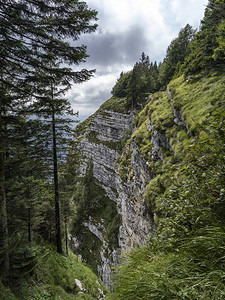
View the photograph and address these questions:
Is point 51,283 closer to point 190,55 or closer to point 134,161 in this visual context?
point 134,161

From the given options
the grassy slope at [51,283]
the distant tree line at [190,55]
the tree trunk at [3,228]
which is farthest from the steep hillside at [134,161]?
the tree trunk at [3,228]

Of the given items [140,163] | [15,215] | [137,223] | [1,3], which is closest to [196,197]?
[1,3]

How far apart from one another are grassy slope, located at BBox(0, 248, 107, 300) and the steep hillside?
3.21 m

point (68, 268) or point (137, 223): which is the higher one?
point (68, 268)

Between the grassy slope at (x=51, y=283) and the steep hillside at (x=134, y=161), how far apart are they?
321 cm

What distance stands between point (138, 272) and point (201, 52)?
66.0 ft

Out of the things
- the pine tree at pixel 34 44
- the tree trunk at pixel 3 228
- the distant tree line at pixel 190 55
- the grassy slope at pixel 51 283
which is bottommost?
the grassy slope at pixel 51 283

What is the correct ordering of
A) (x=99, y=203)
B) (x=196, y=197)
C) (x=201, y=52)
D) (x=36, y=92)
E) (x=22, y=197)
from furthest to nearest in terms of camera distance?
(x=99, y=203)
(x=201, y=52)
(x=22, y=197)
(x=36, y=92)
(x=196, y=197)

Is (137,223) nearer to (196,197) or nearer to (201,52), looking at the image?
(196,197)

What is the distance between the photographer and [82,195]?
47.4m

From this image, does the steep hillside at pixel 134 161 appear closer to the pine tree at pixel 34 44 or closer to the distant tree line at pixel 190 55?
the distant tree line at pixel 190 55

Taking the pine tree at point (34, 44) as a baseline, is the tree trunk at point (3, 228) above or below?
below

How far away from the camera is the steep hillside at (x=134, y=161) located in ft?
34.7

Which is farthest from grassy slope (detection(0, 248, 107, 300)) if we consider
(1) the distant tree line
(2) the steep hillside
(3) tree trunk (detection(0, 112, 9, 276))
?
(1) the distant tree line
